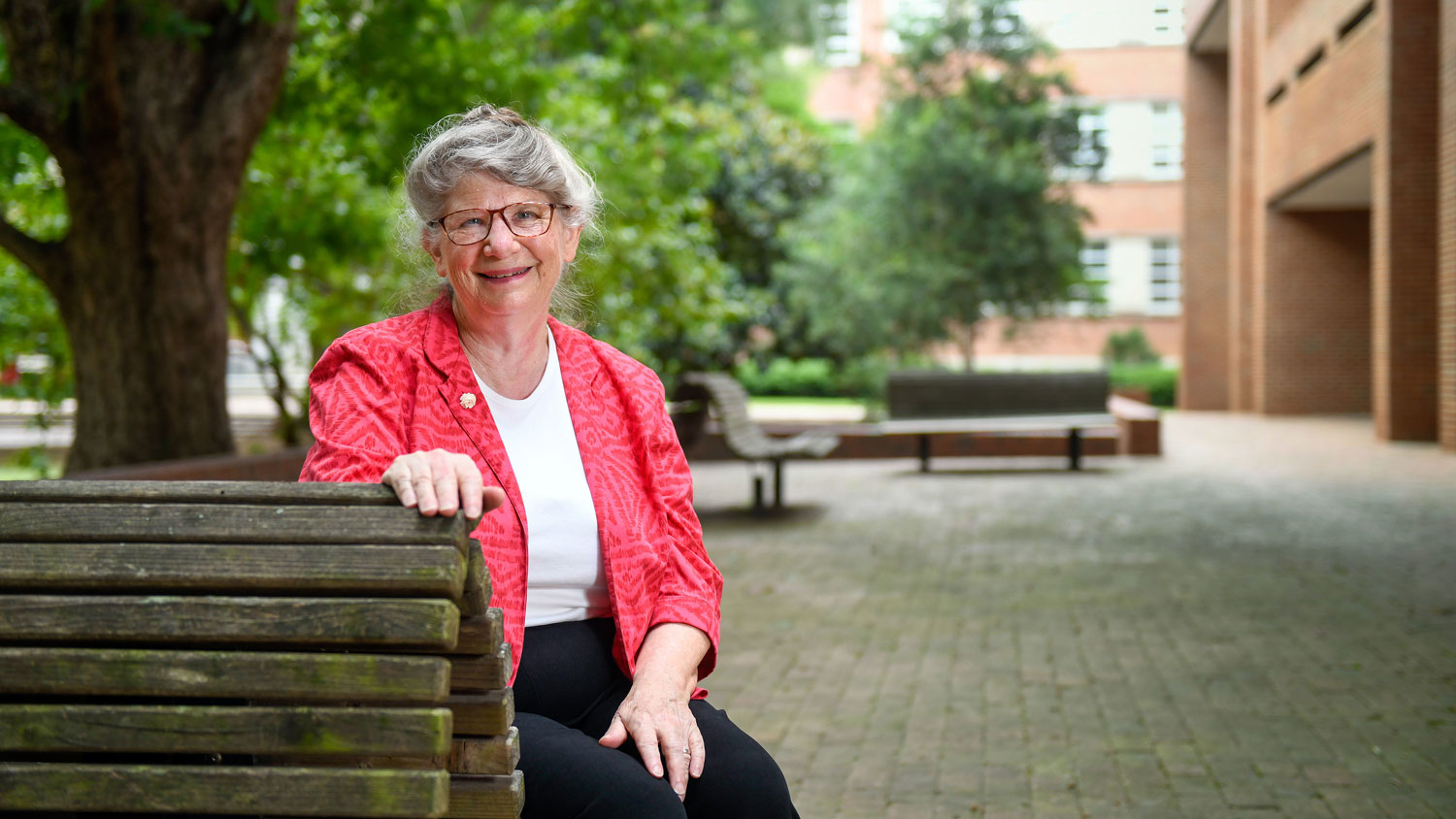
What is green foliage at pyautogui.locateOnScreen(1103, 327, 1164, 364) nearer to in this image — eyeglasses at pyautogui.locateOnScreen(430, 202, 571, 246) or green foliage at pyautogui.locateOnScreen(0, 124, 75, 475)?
green foliage at pyautogui.locateOnScreen(0, 124, 75, 475)

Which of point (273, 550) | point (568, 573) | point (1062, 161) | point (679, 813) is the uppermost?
point (1062, 161)

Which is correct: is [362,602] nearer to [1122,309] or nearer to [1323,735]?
[1323,735]

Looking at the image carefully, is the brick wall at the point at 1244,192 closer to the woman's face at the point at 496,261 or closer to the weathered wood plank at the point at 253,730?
the woman's face at the point at 496,261

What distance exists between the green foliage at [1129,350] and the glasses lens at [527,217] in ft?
123

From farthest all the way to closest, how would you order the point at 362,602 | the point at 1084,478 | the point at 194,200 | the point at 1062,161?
the point at 1062,161 < the point at 1084,478 < the point at 194,200 < the point at 362,602

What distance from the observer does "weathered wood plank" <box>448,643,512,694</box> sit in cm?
186

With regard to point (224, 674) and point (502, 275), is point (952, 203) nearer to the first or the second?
point (502, 275)

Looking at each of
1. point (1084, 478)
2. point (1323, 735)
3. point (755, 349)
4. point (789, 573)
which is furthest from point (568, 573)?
point (755, 349)

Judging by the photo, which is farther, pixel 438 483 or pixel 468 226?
pixel 468 226

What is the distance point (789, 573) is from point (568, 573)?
20.2 feet

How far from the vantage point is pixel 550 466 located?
246 centimetres

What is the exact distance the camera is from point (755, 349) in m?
29.1

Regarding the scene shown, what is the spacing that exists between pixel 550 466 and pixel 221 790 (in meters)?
0.94

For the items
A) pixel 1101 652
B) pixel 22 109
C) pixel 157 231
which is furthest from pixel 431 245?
pixel 157 231
